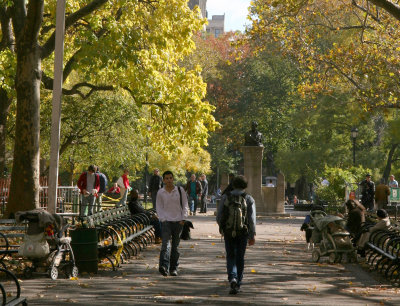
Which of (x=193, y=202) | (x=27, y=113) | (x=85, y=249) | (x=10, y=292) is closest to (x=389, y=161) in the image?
(x=193, y=202)

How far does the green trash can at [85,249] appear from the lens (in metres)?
13.2

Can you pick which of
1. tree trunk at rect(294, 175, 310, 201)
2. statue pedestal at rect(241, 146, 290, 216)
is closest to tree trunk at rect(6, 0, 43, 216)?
statue pedestal at rect(241, 146, 290, 216)

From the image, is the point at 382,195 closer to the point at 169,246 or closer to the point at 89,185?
the point at 89,185

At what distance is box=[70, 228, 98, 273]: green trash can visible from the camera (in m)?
13.2

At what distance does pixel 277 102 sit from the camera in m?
60.9

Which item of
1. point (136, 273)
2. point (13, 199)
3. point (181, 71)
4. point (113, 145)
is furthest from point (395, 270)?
point (113, 145)

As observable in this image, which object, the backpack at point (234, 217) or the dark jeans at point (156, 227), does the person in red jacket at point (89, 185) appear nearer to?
the dark jeans at point (156, 227)

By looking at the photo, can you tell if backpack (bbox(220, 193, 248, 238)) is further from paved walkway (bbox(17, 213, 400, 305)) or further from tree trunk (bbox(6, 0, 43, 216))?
tree trunk (bbox(6, 0, 43, 216))

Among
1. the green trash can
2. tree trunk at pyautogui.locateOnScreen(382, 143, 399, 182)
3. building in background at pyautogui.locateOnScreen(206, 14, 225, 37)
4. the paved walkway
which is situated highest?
building in background at pyautogui.locateOnScreen(206, 14, 225, 37)

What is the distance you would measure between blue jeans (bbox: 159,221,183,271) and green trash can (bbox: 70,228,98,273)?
1148 millimetres

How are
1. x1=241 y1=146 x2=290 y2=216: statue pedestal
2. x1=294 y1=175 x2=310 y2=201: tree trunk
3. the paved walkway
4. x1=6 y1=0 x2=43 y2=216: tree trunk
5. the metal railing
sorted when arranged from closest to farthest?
the paved walkway < x1=6 y1=0 x2=43 y2=216: tree trunk < the metal railing < x1=241 y1=146 x2=290 y2=216: statue pedestal < x1=294 y1=175 x2=310 y2=201: tree trunk

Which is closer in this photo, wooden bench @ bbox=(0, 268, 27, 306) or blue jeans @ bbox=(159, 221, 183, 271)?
wooden bench @ bbox=(0, 268, 27, 306)

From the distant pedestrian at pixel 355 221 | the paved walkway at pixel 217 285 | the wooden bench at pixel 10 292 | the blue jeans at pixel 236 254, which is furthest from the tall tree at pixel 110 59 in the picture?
the blue jeans at pixel 236 254

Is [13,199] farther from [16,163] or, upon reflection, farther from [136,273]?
[136,273]
